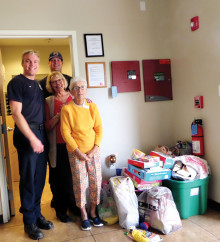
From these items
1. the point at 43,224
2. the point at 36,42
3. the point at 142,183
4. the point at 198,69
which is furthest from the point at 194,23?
the point at 36,42

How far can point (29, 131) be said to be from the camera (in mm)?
2006

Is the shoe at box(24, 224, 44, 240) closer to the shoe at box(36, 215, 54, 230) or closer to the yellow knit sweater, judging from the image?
the shoe at box(36, 215, 54, 230)

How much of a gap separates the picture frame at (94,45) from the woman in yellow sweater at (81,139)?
0.60 m

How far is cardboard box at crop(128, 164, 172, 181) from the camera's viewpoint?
7.48ft

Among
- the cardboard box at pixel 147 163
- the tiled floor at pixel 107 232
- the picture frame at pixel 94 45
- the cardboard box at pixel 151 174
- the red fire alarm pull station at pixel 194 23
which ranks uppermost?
the red fire alarm pull station at pixel 194 23

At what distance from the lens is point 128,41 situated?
111 inches

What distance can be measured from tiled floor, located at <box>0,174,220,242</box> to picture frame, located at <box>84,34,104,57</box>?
1.77m

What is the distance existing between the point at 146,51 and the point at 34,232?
224 centimetres

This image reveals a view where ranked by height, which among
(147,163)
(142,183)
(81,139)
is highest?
(81,139)

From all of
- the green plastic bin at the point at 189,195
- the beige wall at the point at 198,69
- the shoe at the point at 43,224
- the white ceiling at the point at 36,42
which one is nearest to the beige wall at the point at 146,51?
the beige wall at the point at 198,69

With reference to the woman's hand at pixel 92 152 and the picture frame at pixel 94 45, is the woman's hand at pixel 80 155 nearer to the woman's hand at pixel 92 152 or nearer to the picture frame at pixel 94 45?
the woman's hand at pixel 92 152

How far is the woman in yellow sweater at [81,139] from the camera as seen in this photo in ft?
7.07

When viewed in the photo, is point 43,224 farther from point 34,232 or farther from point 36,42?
point 36,42

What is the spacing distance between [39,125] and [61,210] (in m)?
0.94
